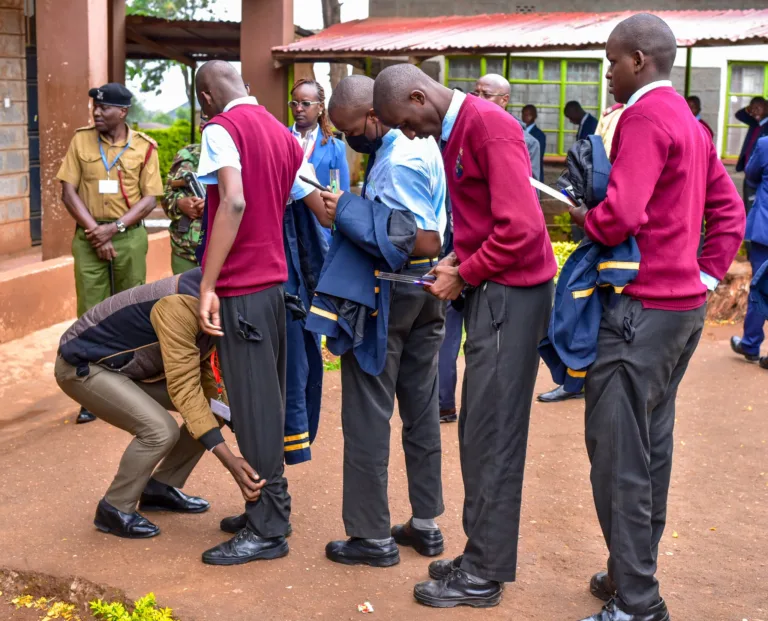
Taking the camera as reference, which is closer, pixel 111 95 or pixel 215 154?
pixel 215 154

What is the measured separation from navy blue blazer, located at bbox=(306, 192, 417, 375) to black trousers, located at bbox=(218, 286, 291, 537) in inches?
9.1

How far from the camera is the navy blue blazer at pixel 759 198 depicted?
793cm

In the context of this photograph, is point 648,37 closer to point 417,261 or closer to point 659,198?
point 659,198

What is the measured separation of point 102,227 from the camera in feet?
20.7

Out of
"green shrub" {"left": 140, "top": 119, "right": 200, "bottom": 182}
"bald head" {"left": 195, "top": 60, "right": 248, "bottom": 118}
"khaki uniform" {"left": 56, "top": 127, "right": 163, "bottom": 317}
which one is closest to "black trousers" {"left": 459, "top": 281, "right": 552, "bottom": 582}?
"bald head" {"left": 195, "top": 60, "right": 248, "bottom": 118}

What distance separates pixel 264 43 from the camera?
38.7ft

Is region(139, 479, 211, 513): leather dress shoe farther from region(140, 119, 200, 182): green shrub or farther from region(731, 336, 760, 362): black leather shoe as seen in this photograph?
region(140, 119, 200, 182): green shrub

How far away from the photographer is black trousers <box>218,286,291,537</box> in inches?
155

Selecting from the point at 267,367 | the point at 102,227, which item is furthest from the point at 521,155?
the point at 102,227

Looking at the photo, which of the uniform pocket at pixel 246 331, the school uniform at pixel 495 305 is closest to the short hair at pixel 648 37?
the school uniform at pixel 495 305

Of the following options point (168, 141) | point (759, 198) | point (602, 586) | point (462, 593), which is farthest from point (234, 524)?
point (168, 141)

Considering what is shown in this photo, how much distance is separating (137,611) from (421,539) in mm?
1200

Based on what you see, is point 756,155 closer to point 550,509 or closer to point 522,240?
point 550,509

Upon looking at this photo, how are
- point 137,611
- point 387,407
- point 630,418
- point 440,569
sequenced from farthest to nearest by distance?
point 387,407 < point 440,569 < point 137,611 < point 630,418
